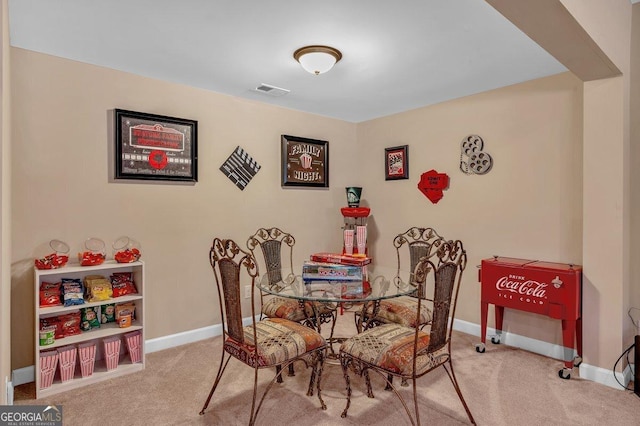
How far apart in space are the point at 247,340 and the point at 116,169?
1.83 metres

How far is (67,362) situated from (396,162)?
140 inches

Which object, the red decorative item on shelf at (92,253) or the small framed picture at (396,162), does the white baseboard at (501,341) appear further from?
the small framed picture at (396,162)

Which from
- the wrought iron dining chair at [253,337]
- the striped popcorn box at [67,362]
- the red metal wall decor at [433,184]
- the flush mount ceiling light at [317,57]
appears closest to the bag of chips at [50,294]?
the striped popcorn box at [67,362]

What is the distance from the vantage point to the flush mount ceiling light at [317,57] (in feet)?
8.43

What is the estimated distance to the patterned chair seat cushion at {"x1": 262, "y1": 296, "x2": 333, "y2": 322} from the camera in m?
2.77

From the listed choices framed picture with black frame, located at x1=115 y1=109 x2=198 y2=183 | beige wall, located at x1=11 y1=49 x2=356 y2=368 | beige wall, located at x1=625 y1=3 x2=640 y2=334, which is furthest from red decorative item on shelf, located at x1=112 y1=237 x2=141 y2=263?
beige wall, located at x1=625 y1=3 x2=640 y2=334

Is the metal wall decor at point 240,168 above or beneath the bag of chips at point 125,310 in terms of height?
above

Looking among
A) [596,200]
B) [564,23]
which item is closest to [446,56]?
[564,23]

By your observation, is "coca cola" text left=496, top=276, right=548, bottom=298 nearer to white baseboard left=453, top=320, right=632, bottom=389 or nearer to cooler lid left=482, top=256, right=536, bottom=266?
cooler lid left=482, top=256, right=536, bottom=266

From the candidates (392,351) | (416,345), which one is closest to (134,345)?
(392,351)

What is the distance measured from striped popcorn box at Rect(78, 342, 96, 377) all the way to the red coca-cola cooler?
3028 mm

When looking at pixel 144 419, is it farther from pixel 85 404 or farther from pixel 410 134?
pixel 410 134

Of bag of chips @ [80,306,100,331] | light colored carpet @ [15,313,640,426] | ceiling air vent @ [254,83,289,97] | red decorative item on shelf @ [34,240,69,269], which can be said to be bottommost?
light colored carpet @ [15,313,640,426]

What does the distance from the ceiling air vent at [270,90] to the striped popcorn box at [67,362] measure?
2.57 meters
